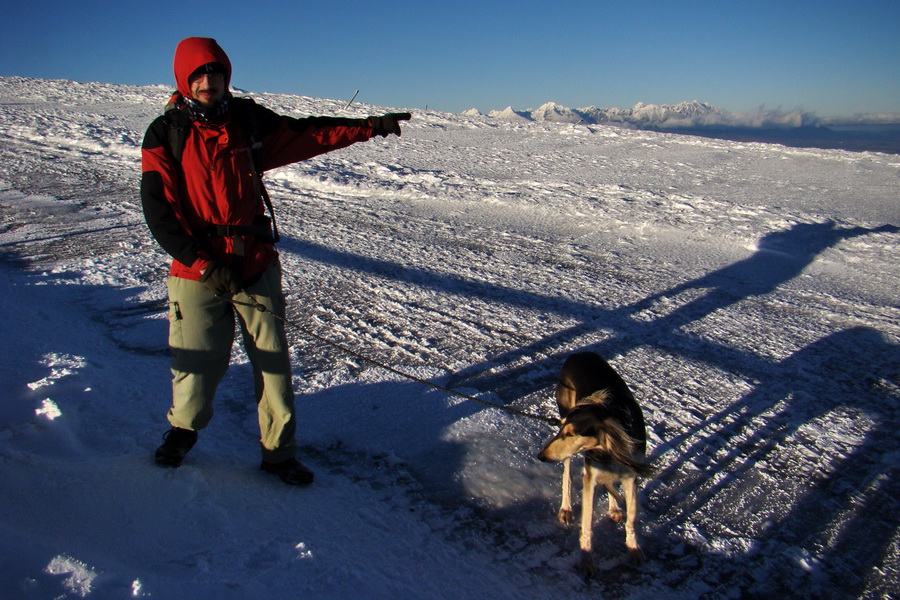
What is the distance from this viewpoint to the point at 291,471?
2.92 meters

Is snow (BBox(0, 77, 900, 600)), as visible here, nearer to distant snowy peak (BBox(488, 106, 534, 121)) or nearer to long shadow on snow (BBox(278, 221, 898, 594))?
long shadow on snow (BBox(278, 221, 898, 594))

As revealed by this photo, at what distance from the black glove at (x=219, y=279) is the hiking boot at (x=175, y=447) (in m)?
0.81

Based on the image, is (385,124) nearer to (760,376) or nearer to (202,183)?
(202,183)

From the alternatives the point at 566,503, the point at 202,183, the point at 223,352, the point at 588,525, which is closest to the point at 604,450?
the point at 588,525

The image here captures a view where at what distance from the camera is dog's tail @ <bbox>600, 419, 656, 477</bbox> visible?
2.48 m

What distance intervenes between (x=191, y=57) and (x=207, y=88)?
14cm

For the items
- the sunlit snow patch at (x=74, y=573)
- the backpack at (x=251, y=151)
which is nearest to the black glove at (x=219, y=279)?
the backpack at (x=251, y=151)

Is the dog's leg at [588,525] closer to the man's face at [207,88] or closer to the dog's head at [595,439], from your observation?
the dog's head at [595,439]

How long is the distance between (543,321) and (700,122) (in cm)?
5191

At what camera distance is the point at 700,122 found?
49.9 metres

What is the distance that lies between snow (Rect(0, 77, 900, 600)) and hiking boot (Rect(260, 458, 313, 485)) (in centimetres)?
6

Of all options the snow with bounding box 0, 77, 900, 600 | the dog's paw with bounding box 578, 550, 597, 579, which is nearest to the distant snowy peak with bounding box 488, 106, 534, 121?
the snow with bounding box 0, 77, 900, 600

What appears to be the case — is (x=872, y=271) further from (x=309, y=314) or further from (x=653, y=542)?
(x=309, y=314)

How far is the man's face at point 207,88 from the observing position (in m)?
2.47
